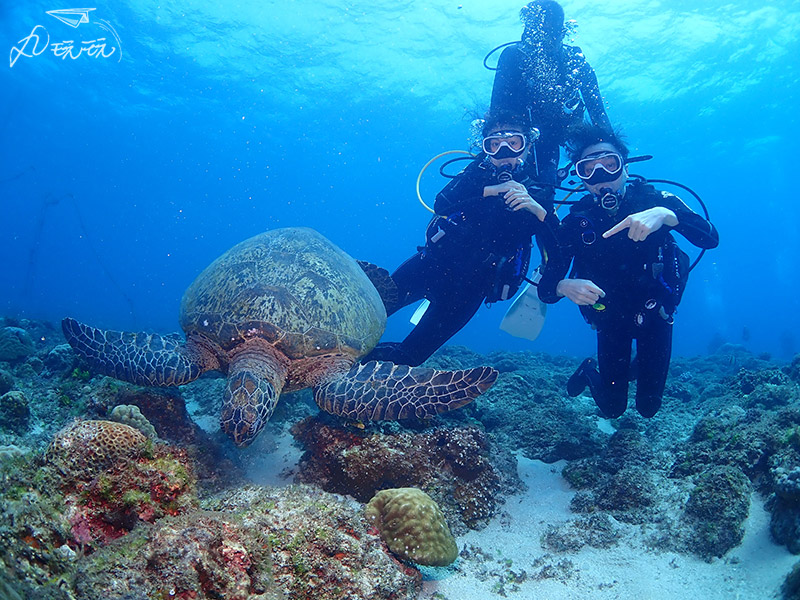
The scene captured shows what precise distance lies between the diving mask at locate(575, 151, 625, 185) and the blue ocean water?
355 inches

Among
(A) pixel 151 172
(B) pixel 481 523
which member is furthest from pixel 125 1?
(A) pixel 151 172

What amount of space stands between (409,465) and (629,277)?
403 centimetres

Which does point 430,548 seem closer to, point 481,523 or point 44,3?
point 481,523

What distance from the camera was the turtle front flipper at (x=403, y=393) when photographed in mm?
3838

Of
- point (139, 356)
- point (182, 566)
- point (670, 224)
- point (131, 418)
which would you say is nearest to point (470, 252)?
point (670, 224)

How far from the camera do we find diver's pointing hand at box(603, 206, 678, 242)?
4.98 meters

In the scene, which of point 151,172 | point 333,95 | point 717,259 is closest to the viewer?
point 333,95

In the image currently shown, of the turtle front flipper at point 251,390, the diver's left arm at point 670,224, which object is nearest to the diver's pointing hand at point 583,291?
the diver's left arm at point 670,224

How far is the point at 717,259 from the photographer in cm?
7931

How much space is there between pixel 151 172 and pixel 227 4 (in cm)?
5225

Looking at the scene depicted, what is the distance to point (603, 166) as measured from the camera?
5.47 metres

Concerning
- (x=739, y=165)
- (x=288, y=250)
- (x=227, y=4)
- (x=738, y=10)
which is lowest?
(x=288, y=250)

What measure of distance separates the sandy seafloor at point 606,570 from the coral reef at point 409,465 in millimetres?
313

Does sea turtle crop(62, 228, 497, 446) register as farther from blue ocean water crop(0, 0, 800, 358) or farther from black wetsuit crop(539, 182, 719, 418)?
blue ocean water crop(0, 0, 800, 358)
